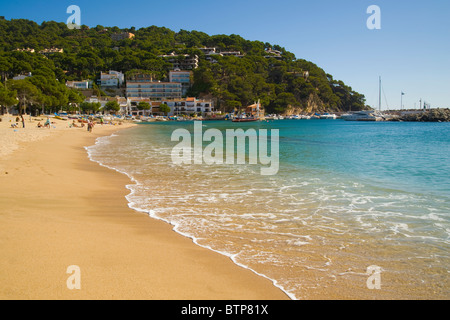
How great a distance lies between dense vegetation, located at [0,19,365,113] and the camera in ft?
394

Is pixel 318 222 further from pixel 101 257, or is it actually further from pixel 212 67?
pixel 212 67

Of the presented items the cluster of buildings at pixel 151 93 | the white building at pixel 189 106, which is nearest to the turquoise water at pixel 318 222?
the cluster of buildings at pixel 151 93

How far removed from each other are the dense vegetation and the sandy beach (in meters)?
85.7

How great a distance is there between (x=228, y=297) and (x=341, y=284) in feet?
5.22

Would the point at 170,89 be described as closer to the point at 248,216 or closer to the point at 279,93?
the point at 279,93

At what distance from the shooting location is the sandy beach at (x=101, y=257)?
13.3 ft

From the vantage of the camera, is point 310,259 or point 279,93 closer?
point 310,259

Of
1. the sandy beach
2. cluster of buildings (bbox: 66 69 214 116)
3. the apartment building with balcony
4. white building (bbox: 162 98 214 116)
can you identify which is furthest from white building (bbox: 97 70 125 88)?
the sandy beach

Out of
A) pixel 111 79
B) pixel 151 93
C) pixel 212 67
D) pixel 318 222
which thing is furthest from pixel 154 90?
pixel 318 222

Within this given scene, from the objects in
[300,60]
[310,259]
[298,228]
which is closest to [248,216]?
[298,228]

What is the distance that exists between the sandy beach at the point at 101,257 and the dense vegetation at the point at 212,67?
3376 inches

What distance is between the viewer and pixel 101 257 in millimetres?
4965

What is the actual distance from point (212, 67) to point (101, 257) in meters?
127
